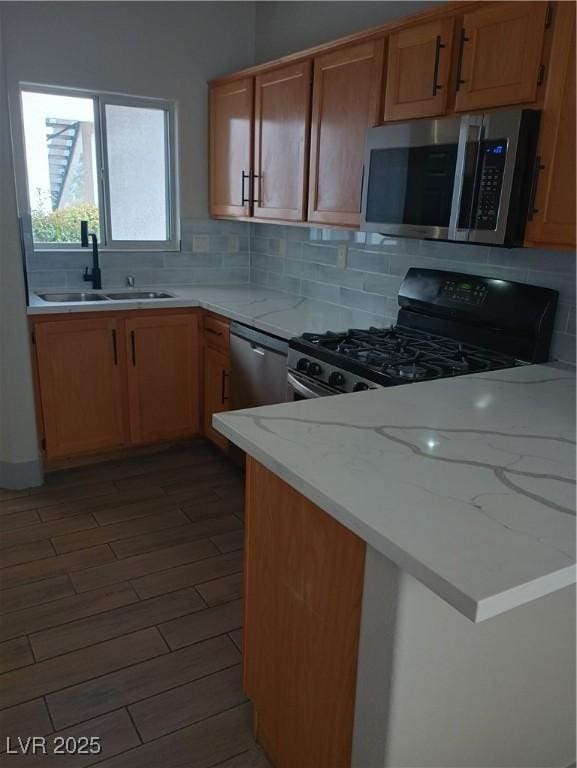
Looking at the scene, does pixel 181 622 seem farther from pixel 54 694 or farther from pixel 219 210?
pixel 219 210

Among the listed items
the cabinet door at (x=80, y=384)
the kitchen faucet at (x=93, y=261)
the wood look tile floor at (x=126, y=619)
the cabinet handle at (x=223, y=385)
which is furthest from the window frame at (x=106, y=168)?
the wood look tile floor at (x=126, y=619)

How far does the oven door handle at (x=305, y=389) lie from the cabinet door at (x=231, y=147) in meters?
1.33

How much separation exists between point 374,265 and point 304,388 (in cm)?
89

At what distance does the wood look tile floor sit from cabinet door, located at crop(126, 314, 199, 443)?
13.4 inches

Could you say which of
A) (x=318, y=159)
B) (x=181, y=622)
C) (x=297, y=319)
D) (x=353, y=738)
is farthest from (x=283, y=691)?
(x=318, y=159)

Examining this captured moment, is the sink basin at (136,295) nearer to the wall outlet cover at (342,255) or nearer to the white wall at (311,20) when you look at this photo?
the wall outlet cover at (342,255)

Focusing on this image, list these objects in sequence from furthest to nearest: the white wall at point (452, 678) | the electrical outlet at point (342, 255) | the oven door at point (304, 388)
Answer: the electrical outlet at point (342, 255) < the oven door at point (304, 388) < the white wall at point (452, 678)

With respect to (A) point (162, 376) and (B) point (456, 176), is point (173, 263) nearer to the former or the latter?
(A) point (162, 376)

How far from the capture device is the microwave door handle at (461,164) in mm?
1948

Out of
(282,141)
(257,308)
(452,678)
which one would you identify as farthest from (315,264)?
(452,678)

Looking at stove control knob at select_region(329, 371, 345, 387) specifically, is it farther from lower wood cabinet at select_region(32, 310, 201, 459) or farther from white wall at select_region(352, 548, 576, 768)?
lower wood cabinet at select_region(32, 310, 201, 459)

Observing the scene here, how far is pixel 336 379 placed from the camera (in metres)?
2.24

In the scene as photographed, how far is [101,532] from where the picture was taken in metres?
2.67

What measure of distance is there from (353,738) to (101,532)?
177 cm
